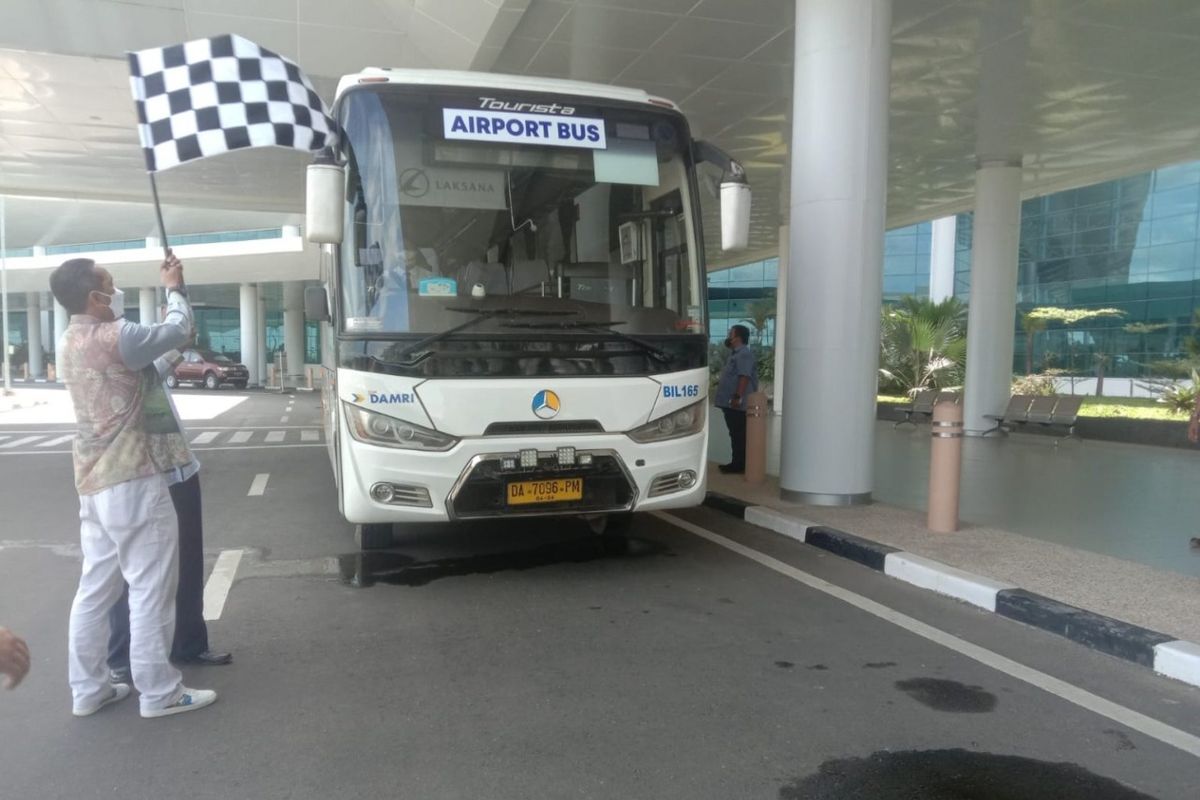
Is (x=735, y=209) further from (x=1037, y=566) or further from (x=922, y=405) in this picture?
(x=922, y=405)

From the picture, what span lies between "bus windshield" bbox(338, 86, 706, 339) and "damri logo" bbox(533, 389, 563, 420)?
403mm

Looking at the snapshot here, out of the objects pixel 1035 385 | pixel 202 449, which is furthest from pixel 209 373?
pixel 1035 385

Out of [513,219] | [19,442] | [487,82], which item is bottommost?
[19,442]

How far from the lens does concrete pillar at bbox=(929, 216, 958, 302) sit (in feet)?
128

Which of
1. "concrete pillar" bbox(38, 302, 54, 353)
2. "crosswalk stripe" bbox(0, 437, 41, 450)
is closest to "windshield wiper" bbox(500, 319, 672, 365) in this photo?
"crosswalk stripe" bbox(0, 437, 41, 450)

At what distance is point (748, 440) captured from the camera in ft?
31.7

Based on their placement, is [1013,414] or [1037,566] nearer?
[1037,566]

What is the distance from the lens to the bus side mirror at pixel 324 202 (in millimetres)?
5234

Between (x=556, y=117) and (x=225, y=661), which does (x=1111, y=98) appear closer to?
(x=556, y=117)

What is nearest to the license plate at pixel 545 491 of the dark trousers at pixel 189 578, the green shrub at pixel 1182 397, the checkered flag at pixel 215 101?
the dark trousers at pixel 189 578

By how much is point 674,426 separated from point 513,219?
5.97ft

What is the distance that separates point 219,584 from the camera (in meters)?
5.84

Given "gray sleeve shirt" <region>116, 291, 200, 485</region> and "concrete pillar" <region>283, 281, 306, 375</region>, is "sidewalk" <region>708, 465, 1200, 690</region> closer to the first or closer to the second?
"gray sleeve shirt" <region>116, 291, 200, 485</region>

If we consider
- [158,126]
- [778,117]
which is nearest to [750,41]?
[778,117]
